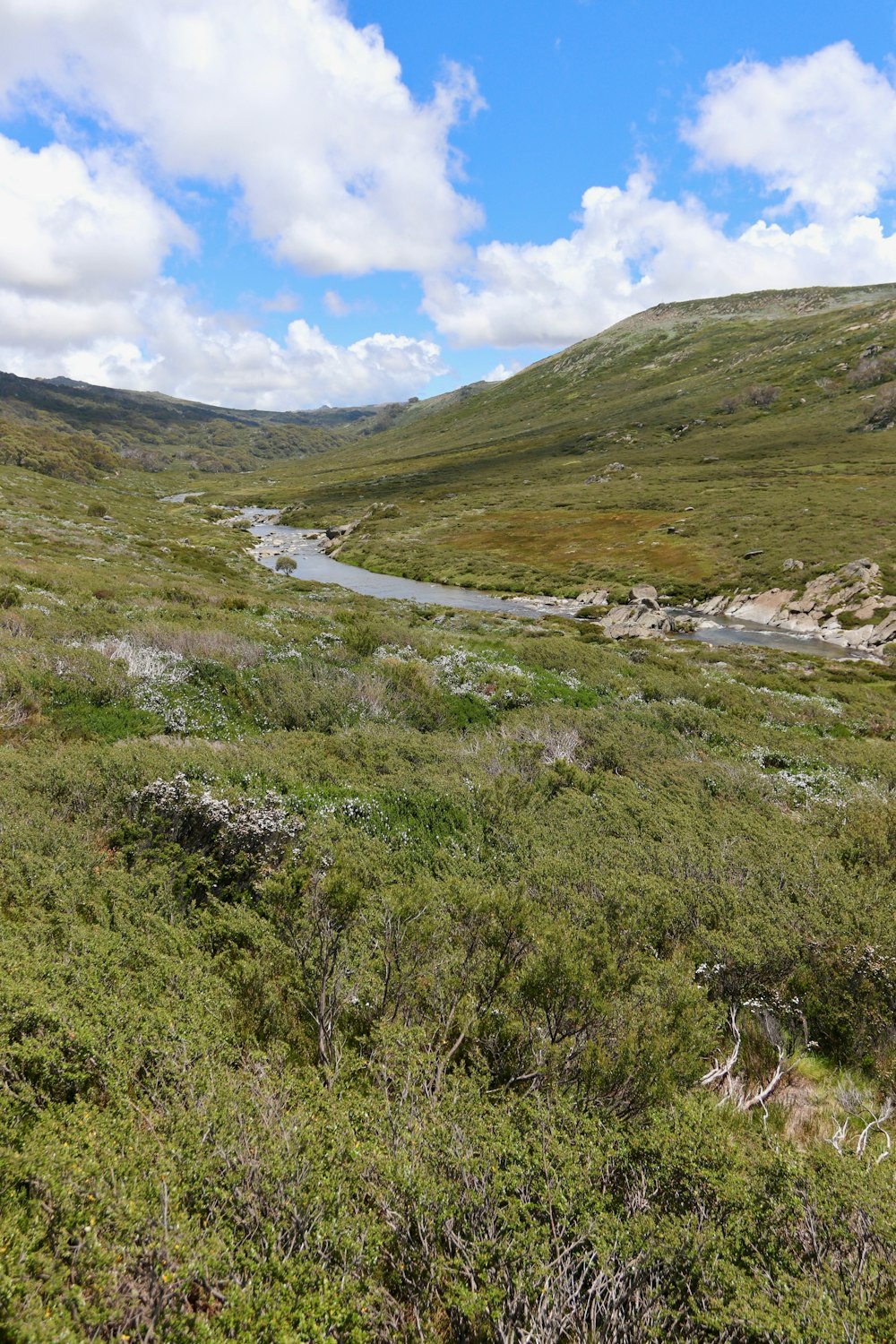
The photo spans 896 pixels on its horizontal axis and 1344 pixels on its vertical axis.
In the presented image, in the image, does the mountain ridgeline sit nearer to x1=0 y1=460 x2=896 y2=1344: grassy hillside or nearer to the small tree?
the small tree

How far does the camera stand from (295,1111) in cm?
401

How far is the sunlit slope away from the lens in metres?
67.6

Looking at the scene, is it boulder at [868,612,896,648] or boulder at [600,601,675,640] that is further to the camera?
boulder at [600,601,675,640]

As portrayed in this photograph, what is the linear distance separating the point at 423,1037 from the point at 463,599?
188ft

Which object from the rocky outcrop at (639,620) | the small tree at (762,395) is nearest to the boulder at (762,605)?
the rocky outcrop at (639,620)

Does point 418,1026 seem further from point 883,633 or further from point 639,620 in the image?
point 883,633

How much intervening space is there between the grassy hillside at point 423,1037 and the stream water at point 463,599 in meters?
36.9

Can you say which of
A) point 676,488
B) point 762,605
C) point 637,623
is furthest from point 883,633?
point 676,488

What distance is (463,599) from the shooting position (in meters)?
61.1

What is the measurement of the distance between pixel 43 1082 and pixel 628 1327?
4.16 m

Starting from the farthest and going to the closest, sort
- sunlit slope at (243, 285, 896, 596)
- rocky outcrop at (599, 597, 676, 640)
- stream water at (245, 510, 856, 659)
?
sunlit slope at (243, 285, 896, 596) → stream water at (245, 510, 856, 659) → rocky outcrop at (599, 597, 676, 640)

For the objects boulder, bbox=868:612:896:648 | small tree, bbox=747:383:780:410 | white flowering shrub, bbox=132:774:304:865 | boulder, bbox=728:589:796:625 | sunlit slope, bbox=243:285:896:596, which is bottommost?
boulder, bbox=868:612:896:648

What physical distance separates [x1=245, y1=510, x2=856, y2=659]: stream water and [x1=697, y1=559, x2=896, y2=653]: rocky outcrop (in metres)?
1.45

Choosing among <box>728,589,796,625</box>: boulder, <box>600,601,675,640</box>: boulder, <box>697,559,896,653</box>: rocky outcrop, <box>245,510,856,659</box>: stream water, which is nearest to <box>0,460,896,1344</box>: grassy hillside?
<box>600,601,675,640</box>: boulder
